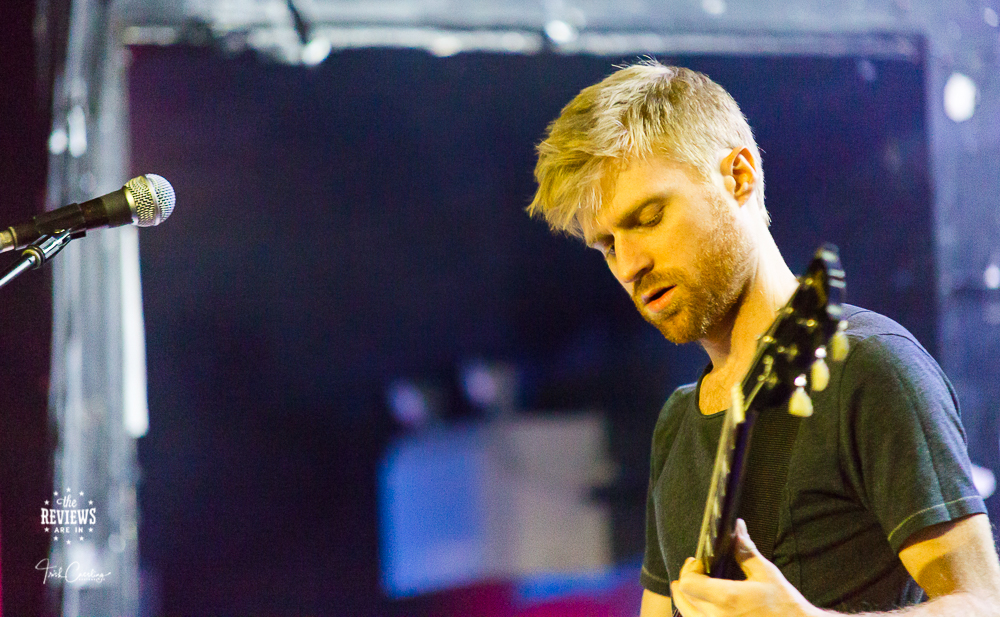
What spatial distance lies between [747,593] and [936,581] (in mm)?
218

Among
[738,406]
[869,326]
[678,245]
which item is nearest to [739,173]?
[678,245]

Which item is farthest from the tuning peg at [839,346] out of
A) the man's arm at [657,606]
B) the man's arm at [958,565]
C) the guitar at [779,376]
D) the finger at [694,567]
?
the man's arm at [657,606]

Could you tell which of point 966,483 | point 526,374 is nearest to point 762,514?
point 966,483

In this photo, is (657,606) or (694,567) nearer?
(694,567)

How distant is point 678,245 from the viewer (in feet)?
3.69

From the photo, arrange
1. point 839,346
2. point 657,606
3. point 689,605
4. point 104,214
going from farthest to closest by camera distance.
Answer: point 657,606
point 104,214
point 689,605
point 839,346

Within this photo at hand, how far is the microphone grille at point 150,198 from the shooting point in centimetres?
113

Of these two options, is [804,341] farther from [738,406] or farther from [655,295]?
[655,295]

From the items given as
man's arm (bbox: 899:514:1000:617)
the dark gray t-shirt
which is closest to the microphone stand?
the dark gray t-shirt

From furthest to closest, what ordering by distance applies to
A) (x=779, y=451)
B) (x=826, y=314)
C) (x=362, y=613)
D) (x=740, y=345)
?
(x=362, y=613) → (x=740, y=345) → (x=779, y=451) → (x=826, y=314)

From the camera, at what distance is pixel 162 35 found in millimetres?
2021

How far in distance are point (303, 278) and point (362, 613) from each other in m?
0.96

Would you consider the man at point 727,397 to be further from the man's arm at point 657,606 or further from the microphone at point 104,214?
the microphone at point 104,214

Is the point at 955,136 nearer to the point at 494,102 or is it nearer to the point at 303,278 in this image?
the point at 494,102
